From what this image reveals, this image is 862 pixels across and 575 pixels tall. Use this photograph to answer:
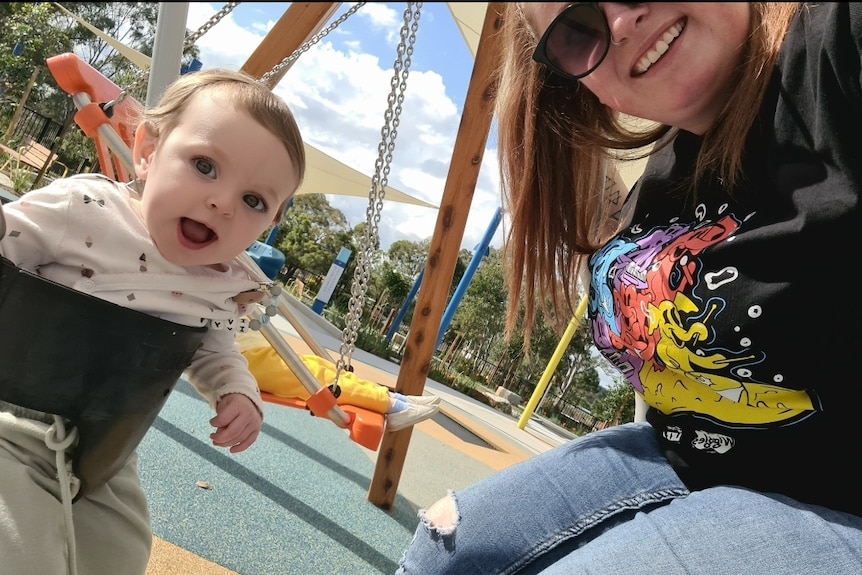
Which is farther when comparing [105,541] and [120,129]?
[120,129]

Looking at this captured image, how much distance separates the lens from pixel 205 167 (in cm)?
90

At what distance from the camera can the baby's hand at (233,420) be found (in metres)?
1.00

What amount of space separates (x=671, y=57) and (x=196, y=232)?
2.29 feet

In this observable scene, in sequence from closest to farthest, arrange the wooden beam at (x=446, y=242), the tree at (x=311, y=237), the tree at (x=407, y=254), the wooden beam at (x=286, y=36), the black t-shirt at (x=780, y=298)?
the black t-shirt at (x=780, y=298), the wooden beam at (x=286, y=36), the wooden beam at (x=446, y=242), the tree at (x=311, y=237), the tree at (x=407, y=254)

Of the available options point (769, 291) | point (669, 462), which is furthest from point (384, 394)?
point (769, 291)

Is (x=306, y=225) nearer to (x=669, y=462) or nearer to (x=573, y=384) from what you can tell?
(x=573, y=384)

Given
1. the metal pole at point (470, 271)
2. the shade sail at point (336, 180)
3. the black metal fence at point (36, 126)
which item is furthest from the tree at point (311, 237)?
the metal pole at point (470, 271)

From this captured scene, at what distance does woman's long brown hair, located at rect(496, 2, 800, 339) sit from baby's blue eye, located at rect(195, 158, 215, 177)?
0.58m

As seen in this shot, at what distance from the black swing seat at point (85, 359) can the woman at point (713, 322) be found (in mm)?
483

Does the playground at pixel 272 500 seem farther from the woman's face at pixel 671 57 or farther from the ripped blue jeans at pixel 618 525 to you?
the woman's face at pixel 671 57

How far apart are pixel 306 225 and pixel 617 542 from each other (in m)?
20.2

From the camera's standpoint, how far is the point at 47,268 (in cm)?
86

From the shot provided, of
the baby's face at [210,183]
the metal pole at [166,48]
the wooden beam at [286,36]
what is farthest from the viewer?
the wooden beam at [286,36]

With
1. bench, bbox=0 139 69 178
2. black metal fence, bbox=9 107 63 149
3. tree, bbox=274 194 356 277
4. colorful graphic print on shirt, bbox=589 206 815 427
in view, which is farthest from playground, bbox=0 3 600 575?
tree, bbox=274 194 356 277
